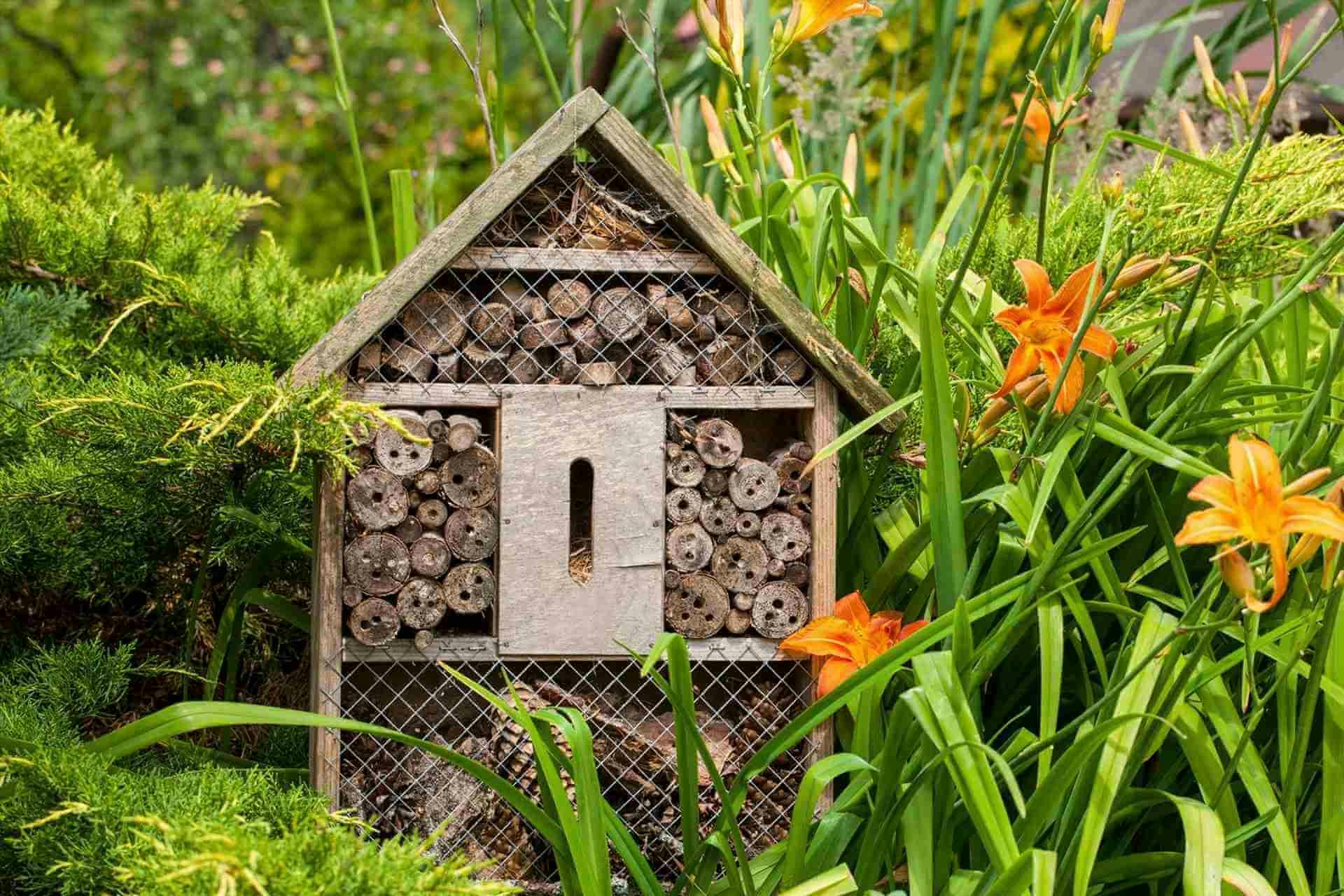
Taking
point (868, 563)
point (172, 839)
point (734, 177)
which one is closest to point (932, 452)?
point (868, 563)

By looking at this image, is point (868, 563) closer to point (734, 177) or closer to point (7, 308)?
point (734, 177)

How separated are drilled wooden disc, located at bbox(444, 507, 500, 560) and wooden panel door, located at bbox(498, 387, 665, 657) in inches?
0.8

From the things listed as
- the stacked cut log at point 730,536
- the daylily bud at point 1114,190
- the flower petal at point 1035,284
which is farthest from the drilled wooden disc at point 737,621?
the daylily bud at point 1114,190

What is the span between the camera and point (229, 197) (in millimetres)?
2143

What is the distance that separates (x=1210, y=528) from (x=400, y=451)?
0.80 meters

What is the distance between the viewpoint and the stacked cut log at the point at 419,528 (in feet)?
4.31

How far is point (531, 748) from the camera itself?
4.48 ft

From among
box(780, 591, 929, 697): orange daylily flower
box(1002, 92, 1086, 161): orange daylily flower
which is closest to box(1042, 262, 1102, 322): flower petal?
box(1002, 92, 1086, 161): orange daylily flower

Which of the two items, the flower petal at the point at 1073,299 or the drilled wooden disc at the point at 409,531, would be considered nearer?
the flower petal at the point at 1073,299

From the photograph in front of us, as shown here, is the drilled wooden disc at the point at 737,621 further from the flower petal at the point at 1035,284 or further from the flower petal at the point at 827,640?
the flower petal at the point at 1035,284

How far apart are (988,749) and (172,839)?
67cm

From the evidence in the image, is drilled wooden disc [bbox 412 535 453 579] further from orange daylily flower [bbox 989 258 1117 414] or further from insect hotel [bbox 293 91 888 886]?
orange daylily flower [bbox 989 258 1117 414]

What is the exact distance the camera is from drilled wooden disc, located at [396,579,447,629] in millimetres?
1319

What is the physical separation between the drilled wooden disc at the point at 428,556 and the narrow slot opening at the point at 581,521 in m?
0.14
